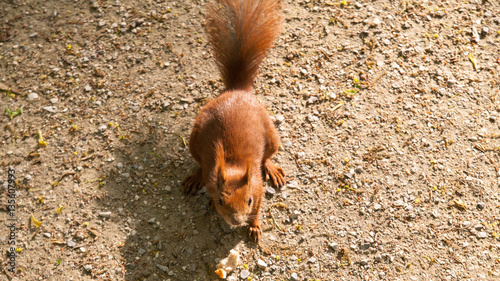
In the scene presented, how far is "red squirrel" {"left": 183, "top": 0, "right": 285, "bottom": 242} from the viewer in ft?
8.32

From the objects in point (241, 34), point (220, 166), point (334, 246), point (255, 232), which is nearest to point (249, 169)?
point (220, 166)

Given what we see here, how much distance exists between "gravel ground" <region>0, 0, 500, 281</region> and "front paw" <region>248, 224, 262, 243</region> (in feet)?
0.17

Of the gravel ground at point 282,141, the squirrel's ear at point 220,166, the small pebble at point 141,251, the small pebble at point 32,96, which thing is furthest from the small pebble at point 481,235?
the small pebble at point 32,96

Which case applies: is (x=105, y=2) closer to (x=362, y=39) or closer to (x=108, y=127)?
(x=108, y=127)

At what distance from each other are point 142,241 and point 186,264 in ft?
1.14

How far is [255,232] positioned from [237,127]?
74cm

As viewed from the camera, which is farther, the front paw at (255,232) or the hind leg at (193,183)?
the hind leg at (193,183)

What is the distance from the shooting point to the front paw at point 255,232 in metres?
2.89

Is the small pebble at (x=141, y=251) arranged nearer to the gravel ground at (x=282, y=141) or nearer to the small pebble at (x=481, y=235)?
the gravel ground at (x=282, y=141)

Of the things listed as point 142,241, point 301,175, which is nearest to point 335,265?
point 301,175

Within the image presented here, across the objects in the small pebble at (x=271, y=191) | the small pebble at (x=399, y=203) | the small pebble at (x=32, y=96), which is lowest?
the small pebble at (x=271, y=191)

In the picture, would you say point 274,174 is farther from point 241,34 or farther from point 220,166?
point 241,34

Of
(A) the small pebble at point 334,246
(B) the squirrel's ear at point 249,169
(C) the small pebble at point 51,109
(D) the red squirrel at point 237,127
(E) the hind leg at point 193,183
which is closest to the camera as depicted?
(B) the squirrel's ear at point 249,169

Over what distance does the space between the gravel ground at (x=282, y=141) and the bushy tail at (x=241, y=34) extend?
20.0 inches
